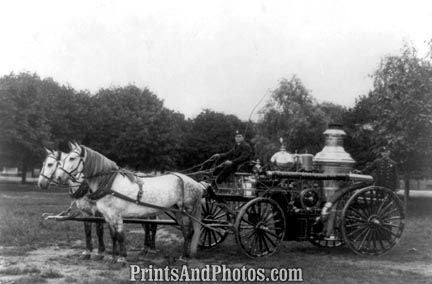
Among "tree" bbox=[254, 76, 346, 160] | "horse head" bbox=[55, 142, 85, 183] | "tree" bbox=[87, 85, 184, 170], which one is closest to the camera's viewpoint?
"horse head" bbox=[55, 142, 85, 183]

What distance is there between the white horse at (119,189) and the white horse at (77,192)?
19cm

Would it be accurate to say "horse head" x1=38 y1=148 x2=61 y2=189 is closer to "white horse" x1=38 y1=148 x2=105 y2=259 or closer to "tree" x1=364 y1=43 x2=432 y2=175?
"white horse" x1=38 y1=148 x2=105 y2=259

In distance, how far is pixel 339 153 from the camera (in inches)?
417

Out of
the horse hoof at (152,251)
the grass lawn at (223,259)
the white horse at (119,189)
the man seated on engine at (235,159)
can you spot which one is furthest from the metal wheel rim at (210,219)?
the white horse at (119,189)

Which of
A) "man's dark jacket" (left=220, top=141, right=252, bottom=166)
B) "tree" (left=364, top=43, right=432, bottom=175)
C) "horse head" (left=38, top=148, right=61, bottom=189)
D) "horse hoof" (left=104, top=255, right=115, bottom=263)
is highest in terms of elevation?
"tree" (left=364, top=43, right=432, bottom=175)

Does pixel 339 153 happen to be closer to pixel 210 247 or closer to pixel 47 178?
pixel 210 247

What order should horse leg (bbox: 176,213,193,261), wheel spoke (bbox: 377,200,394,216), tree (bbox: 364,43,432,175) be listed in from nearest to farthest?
1. horse leg (bbox: 176,213,193,261)
2. wheel spoke (bbox: 377,200,394,216)
3. tree (bbox: 364,43,432,175)

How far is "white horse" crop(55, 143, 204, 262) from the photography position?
8727 mm

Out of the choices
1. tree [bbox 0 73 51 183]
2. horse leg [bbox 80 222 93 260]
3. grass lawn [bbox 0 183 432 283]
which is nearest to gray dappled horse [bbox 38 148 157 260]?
horse leg [bbox 80 222 93 260]

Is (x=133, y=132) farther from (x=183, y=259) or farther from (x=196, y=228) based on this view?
(x=183, y=259)

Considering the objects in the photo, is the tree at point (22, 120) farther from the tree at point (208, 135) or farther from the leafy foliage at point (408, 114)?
the tree at point (208, 135)

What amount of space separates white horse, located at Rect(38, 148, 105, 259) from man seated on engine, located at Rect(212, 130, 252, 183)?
8.58 feet

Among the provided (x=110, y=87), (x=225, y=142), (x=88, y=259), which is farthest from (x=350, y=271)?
(x=225, y=142)

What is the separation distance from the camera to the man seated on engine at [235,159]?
33.6ft
